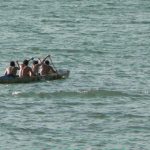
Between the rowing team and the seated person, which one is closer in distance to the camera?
the rowing team

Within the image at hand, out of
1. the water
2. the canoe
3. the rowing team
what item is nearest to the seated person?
the rowing team

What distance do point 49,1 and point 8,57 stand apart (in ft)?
180

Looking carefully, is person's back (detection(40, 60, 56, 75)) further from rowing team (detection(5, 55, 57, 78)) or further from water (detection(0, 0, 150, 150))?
water (detection(0, 0, 150, 150))

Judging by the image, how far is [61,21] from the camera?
91000 mm

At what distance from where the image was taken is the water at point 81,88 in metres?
40.8

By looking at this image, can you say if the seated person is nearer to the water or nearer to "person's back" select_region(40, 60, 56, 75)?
"person's back" select_region(40, 60, 56, 75)

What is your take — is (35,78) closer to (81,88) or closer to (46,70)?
(46,70)

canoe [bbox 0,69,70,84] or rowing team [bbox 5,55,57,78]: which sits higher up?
rowing team [bbox 5,55,57,78]

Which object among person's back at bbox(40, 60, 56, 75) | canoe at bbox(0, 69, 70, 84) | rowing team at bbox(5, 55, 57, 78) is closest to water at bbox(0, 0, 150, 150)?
canoe at bbox(0, 69, 70, 84)

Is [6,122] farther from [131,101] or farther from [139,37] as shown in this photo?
[139,37]

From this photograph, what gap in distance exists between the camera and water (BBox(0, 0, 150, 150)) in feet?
134

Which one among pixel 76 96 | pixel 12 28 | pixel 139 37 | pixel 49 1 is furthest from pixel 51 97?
pixel 49 1

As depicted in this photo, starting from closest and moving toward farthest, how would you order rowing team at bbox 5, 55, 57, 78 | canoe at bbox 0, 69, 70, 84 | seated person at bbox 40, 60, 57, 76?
canoe at bbox 0, 69, 70, 84 < rowing team at bbox 5, 55, 57, 78 < seated person at bbox 40, 60, 57, 76

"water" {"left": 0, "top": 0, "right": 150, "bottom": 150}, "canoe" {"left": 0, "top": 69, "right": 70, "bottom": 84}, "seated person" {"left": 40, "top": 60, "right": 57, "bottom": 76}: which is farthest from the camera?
"seated person" {"left": 40, "top": 60, "right": 57, "bottom": 76}
